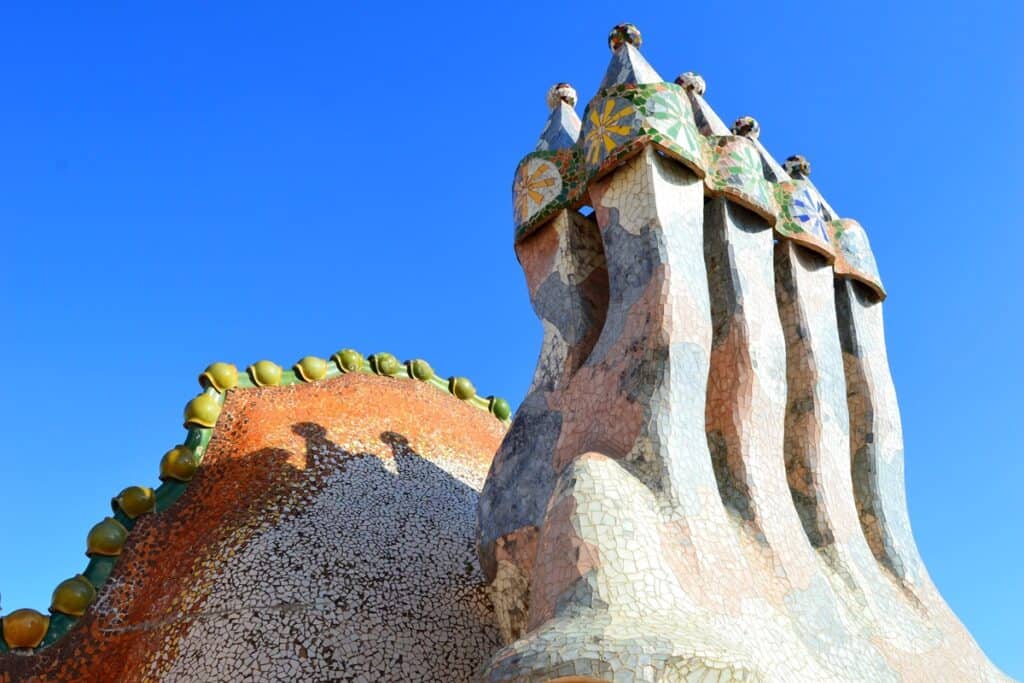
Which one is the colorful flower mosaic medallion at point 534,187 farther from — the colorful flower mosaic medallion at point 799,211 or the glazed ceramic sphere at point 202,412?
the glazed ceramic sphere at point 202,412

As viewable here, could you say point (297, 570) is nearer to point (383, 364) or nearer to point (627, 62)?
point (383, 364)

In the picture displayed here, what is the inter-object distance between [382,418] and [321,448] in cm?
65

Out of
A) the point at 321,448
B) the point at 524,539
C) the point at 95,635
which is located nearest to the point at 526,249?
the point at 524,539

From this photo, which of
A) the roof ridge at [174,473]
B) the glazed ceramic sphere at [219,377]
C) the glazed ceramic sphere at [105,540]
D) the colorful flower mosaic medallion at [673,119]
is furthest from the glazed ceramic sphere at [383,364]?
the colorful flower mosaic medallion at [673,119]

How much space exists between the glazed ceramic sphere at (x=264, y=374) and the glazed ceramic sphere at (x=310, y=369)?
0.50 ft

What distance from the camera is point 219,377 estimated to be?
20.6 feet

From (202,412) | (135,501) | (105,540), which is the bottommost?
(105,540)

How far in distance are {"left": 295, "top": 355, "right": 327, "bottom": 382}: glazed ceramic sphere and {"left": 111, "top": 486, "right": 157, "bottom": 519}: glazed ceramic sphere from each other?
1.33 m

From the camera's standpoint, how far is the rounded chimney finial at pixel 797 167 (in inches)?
238

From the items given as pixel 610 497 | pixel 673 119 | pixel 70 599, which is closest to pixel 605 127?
pixel 673 119

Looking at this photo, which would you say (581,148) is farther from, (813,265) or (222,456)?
(222,456)

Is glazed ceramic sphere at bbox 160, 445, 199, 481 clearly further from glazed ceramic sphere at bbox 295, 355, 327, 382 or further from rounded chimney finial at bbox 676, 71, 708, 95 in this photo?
rounded chimney finial at bbox 676, 71, 708, 95

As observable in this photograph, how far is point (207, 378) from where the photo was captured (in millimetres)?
6254

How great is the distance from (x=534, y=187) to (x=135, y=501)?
119 inches
